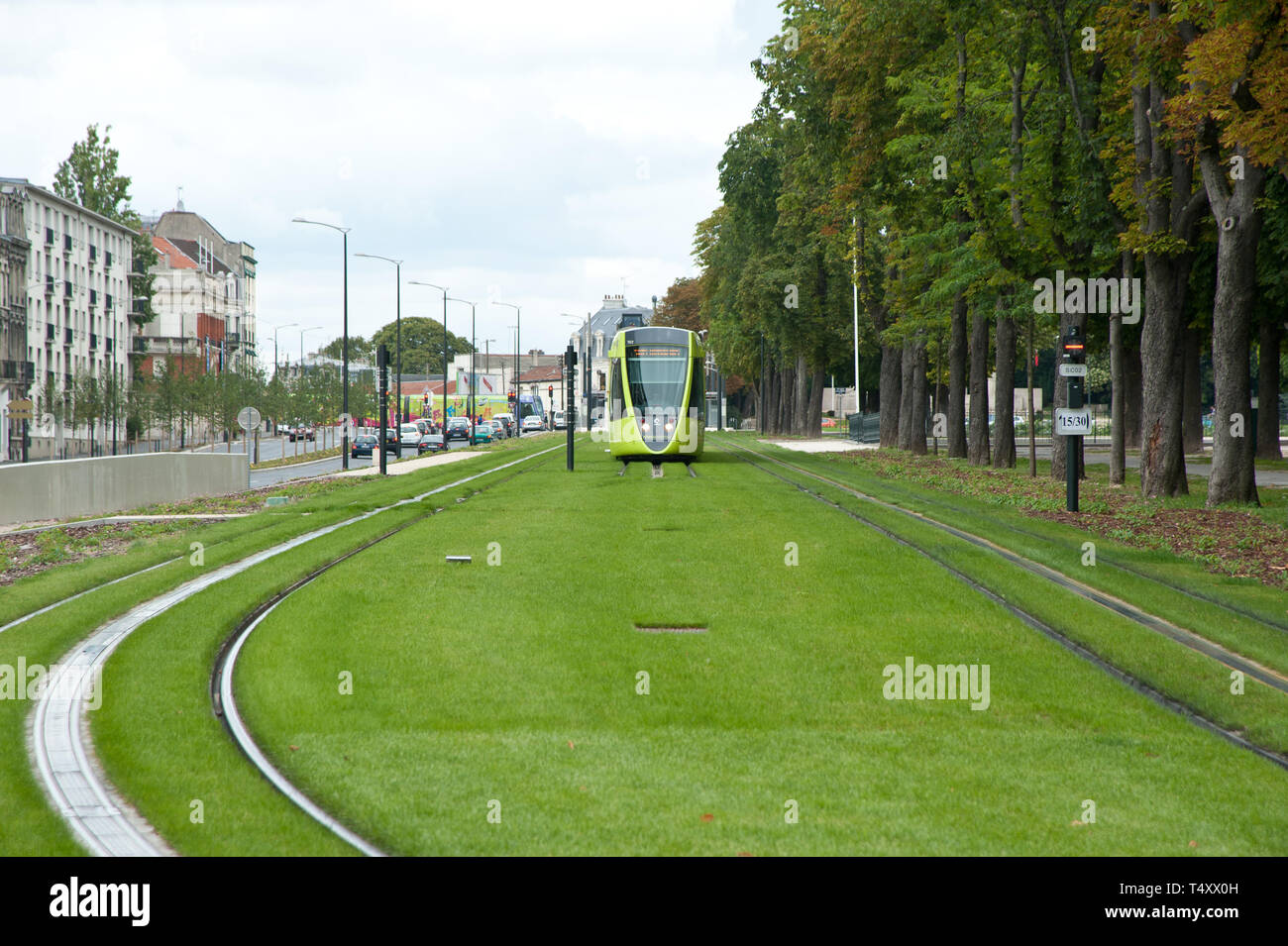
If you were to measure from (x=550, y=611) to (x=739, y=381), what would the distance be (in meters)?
112

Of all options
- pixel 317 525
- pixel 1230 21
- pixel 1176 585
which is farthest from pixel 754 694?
pixel 1230 21

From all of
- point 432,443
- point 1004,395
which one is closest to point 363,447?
point 432,443

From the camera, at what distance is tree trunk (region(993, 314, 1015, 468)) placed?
36.0 meters

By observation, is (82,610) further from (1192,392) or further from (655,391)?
(1192,392)

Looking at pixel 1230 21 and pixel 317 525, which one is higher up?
pixel 1230 21

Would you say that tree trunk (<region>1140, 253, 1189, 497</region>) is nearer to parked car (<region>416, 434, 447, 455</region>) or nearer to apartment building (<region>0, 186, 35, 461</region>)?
parked car (<region>416, 434, 447, 455</region>)

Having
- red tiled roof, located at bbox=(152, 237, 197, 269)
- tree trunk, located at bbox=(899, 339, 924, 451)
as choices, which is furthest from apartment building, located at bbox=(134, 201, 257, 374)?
tree trunk, located at bbox=(899, 339, 924, 451)

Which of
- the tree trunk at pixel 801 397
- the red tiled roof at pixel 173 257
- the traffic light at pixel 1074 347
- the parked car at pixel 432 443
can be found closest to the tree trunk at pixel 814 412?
the tree trunk at pixel 801 397

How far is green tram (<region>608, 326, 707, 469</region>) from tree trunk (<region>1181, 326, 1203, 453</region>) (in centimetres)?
1576

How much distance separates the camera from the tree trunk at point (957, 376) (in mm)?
38906

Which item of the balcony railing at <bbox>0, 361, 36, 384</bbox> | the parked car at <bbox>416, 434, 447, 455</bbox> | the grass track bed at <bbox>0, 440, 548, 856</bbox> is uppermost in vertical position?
the balcony railing at <bbox>0, 361, 36, 384</bbox>

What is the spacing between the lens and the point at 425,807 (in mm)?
6484
